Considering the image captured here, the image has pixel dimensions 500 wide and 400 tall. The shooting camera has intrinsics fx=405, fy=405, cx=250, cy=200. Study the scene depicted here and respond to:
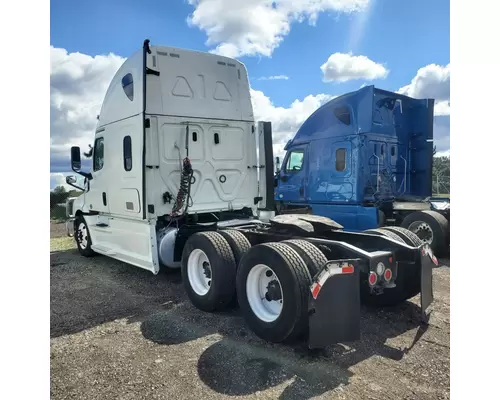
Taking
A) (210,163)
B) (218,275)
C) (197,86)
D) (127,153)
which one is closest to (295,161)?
(210,163)

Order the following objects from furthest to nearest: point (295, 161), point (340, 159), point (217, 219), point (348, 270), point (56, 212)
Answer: point (295, 161), point (340, 159), point (217, 219), point (56, 212), point (348, 270)

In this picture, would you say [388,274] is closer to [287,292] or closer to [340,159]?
[287,292]

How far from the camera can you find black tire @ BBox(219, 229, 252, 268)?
145 inches

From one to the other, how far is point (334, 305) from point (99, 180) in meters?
4.26

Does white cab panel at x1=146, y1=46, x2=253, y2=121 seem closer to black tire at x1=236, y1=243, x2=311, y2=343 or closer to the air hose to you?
the air hose

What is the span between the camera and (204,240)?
3820 mm

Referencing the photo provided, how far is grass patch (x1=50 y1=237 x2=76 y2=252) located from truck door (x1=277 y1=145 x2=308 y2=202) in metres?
4.31

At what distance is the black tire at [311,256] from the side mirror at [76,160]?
12.7ft

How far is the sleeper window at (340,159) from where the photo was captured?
731 cm

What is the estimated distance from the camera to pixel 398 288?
3375 mm

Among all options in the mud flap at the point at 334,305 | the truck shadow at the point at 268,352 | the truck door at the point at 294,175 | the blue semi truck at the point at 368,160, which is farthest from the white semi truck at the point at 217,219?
the truck door at the point at 294,175

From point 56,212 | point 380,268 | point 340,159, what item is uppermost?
point 340,159

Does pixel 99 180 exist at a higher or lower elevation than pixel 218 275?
higher
